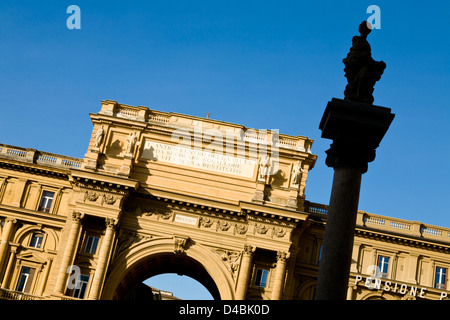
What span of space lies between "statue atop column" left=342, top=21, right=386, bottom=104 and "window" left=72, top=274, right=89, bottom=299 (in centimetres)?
3241

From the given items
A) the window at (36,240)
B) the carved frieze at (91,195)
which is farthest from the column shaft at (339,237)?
the window at (36,240)

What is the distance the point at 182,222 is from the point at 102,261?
6316 millimetres

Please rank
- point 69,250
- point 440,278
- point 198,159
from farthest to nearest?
point 440,278 → point 198,159 → point 69,250

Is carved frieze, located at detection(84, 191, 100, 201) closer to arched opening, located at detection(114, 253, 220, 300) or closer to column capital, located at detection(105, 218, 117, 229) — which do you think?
column capital, located at detection(105, 218, 117, 229)

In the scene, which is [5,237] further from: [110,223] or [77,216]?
[110,223]

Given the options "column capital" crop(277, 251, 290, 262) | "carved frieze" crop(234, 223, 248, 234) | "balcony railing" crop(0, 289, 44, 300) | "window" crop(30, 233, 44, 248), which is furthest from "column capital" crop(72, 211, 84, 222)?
"column capital" crop(277, 251, 290, 262)

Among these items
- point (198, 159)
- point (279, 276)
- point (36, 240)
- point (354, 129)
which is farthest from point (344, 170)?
point (36, 240)

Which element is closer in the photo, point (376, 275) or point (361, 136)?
point (361, 136)

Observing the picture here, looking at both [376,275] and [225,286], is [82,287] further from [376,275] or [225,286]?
[376,275]

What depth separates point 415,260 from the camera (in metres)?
48.2

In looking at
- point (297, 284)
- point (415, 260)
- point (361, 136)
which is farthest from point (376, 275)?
point (361, 136)

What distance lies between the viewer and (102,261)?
43812mm
